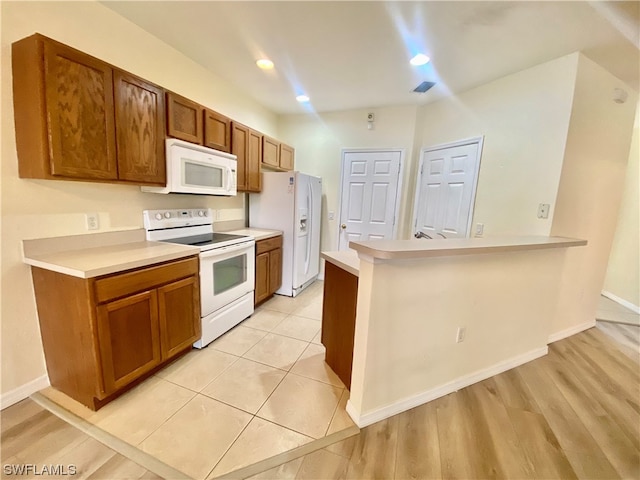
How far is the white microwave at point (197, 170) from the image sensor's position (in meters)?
2.15

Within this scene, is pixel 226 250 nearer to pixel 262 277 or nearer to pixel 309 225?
pixel 262 277

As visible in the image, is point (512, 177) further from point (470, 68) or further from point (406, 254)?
point (406, 254)

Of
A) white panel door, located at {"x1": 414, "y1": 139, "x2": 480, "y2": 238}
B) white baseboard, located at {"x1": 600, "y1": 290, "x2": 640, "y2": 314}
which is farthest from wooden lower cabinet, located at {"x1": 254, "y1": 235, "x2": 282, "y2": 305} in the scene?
white baseboard, located at {"x1": 600, "y1": 290, "x2": 640, "y2": 314}

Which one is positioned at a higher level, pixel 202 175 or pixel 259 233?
pixel 202 175

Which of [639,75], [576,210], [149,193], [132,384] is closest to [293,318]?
[132,384]

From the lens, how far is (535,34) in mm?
1986

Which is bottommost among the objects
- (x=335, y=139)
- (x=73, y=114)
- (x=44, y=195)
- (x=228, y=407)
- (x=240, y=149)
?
(x=228, y=407)

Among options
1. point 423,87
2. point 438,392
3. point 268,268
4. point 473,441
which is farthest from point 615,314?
point 268,268

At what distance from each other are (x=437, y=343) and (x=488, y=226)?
166 cm

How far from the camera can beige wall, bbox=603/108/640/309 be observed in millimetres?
3635

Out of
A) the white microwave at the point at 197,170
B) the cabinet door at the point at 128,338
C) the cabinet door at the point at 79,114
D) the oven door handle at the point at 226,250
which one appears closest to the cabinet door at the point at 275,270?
the oven door handle at the point at 226,250

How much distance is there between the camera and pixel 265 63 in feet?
8.55

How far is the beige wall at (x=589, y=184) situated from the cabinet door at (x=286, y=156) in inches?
123

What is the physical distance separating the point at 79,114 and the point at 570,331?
458 centimetres
